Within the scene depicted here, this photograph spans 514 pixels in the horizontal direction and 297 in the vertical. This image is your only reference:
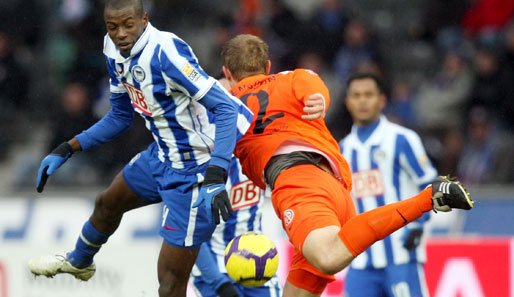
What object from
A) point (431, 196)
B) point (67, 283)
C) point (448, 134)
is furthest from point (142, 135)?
point (431, 196)

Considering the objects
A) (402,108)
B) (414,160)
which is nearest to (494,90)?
(402,108)

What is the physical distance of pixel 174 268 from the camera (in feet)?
17.6

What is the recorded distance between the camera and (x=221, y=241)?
20.0ft

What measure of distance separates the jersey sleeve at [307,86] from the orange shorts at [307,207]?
1.37ft

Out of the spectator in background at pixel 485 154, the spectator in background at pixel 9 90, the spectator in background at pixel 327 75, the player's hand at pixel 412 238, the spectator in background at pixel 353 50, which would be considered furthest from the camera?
the spectator in background at pixel 9 90

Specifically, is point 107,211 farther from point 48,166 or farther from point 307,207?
point 307,207

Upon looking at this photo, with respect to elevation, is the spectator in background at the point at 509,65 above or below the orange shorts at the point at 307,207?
above

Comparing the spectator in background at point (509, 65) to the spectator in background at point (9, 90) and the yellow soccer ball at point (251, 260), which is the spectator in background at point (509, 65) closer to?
the spectator in background at point (9, 90)

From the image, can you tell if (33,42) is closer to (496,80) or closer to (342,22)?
(342,22)

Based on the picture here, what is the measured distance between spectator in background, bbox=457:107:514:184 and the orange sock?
5.93m

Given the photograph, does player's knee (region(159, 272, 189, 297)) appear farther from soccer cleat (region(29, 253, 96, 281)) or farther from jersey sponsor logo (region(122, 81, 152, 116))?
jersey sponsor logo (region(122, 81, 152, 116))

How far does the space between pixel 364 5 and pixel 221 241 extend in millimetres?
7252

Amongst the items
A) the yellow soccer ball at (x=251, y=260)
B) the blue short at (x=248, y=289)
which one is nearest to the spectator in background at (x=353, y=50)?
the blue short at (x=248, y=289)

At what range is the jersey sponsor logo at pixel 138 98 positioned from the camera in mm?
5250
